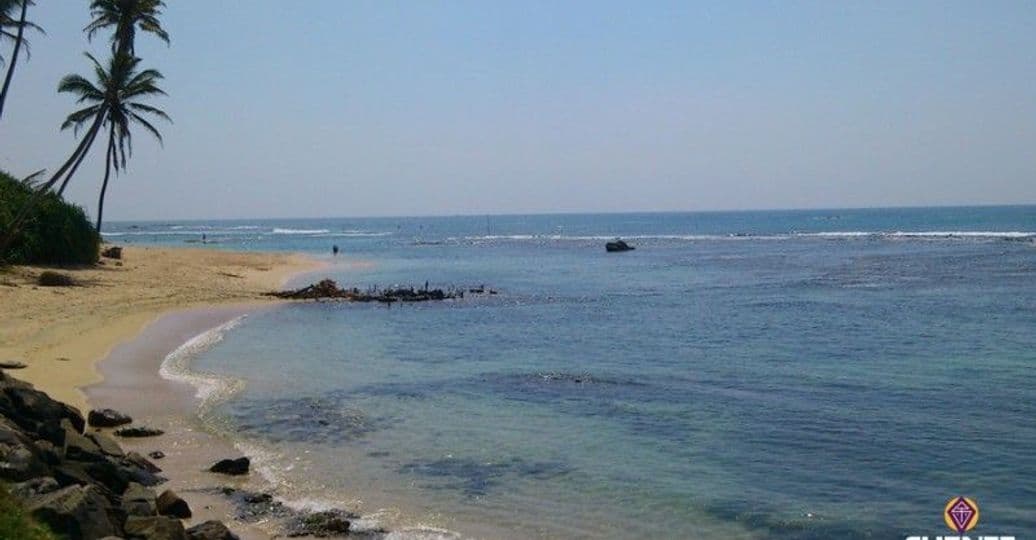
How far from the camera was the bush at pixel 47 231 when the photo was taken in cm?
3659

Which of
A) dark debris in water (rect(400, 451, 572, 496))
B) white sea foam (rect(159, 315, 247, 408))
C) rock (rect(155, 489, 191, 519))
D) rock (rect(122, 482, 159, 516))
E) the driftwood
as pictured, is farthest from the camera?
the driftwood

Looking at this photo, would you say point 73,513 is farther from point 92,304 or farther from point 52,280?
point 52,280

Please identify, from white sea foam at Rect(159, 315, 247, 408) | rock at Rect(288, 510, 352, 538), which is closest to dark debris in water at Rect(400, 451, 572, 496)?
rock at Rect(288, 510, 352, 538)

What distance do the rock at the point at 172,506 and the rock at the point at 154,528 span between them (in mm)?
1611

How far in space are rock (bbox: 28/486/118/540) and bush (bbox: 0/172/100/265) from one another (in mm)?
30014

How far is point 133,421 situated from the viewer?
630 inches

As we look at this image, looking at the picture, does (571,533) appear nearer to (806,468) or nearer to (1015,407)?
(806,468)

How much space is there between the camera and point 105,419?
15453 mm

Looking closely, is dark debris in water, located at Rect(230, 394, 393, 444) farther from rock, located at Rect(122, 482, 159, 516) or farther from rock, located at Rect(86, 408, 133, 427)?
rock, located at Rect(122, 482, 159, 516)

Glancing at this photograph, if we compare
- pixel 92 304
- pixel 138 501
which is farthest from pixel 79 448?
pixel 92 304

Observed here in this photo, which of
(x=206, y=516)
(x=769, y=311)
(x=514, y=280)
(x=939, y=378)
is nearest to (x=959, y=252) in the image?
(x=514, y=280)

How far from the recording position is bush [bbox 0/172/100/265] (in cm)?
3659

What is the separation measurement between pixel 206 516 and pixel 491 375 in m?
11.3

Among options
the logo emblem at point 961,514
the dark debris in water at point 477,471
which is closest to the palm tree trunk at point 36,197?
the dark debris in water at point 477,471
